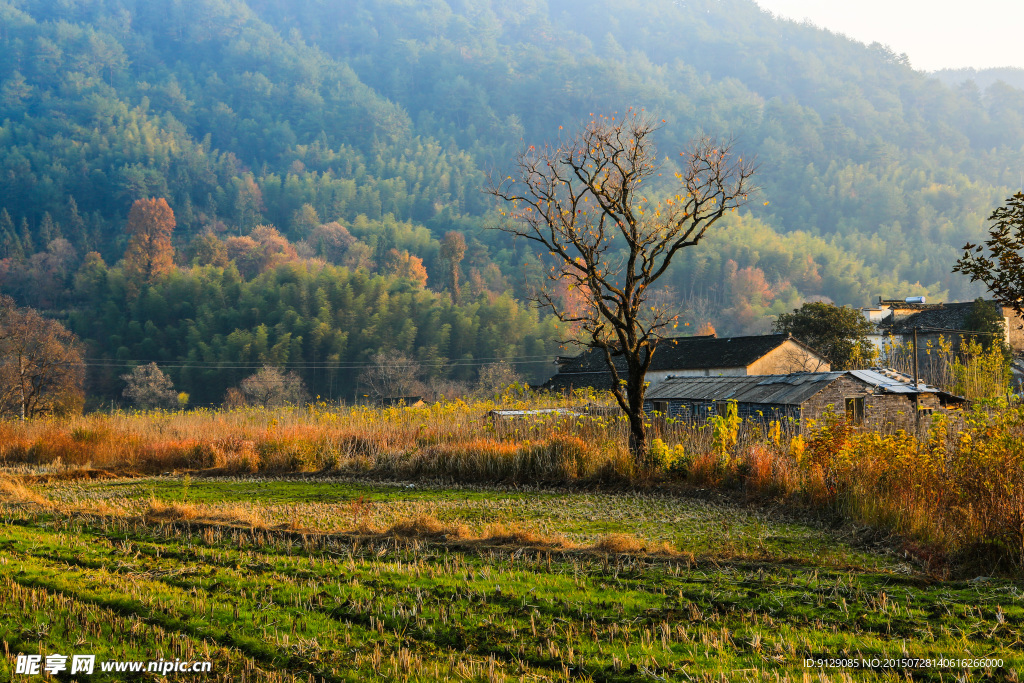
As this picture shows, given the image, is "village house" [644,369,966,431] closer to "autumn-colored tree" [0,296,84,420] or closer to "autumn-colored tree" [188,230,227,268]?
"autumn-colored tree" [0,296,84,420]

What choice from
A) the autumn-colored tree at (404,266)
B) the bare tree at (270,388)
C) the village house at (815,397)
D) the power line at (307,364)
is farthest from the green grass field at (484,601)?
the autumn-colored tree at (404,266)

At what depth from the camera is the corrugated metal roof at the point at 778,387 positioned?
67.5 ft

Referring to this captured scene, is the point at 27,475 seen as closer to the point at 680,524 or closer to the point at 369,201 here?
the point at 680,524

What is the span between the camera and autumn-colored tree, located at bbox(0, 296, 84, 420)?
29.5m

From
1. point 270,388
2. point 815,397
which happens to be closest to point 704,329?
point 270,388

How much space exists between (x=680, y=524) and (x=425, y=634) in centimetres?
503

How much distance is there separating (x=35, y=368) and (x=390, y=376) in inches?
1033

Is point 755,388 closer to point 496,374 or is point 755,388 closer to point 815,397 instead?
point 815,397

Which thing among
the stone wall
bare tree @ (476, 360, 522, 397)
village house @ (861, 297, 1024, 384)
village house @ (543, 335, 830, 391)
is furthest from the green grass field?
bare tree @ (476, 360, 522, 397)

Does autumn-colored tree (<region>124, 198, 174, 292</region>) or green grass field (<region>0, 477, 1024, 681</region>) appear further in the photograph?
autumn-colored tree (<region>124, 198, 174, 292</region>)

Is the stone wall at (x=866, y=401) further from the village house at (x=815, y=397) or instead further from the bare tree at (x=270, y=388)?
the bare tree at (x=270, y=388)

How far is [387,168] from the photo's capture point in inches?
4889

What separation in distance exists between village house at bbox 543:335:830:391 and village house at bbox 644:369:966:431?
320 inches

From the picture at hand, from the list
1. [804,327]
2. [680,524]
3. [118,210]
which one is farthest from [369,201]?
[680,524]
